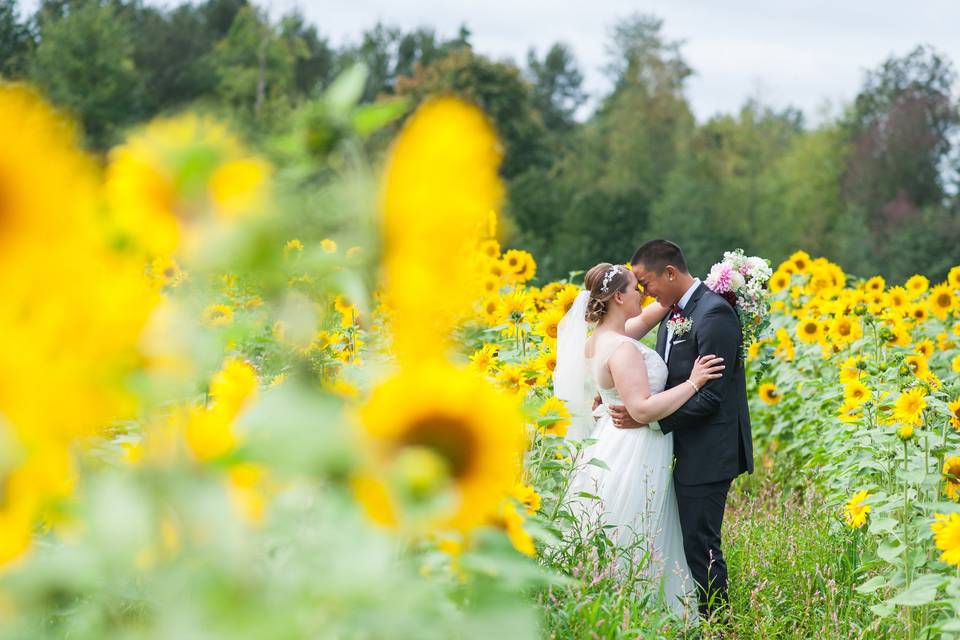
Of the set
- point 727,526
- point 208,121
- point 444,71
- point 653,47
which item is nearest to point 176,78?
point 444,71

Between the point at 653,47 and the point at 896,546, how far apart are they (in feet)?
117

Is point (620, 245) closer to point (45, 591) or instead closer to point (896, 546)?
Result: point (896, 546)

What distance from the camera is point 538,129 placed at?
1276 inches

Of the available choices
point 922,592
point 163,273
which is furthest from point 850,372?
point 163,273

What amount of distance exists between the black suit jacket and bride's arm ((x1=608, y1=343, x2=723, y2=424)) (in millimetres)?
69

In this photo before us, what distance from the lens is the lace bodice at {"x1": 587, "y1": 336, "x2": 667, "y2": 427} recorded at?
4570 mm

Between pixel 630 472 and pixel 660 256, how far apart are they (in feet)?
3.33

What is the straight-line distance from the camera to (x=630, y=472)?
4535 mm

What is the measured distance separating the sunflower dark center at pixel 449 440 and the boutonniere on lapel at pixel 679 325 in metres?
3.79

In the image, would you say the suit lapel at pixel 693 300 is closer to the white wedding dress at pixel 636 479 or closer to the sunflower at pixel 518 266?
the white wedding dress at pixel 636 479

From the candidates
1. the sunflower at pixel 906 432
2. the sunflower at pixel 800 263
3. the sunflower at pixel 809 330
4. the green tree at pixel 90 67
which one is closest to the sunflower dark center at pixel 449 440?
the sunflower at pixel 906 432

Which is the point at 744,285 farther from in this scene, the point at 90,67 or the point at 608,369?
the point at 90,67

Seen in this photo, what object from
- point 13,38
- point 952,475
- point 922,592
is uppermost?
point 13,38

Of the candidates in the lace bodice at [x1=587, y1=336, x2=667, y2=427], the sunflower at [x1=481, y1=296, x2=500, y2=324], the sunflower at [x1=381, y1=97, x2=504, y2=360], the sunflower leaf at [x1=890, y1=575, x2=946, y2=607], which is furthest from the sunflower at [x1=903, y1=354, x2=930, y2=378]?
the sunflower at [x1=381, y1=97, x2=504, y2=360]
